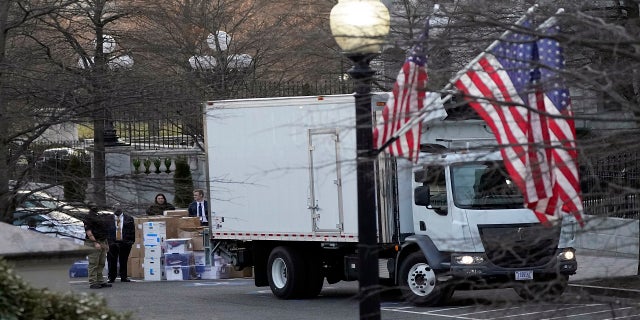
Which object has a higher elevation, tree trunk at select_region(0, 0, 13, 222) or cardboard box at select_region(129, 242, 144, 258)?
tree trunk at select_region(0, 0, 13, 222)

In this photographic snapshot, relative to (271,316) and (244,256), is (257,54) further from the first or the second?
(271,316)

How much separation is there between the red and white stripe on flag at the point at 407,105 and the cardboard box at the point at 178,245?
669 inches

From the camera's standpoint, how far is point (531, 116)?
615 centimetres

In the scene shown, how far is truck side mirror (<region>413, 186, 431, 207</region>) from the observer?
17.5 meters

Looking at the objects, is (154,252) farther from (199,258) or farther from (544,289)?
(544,289)

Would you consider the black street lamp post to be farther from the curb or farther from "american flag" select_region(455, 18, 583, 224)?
the curb

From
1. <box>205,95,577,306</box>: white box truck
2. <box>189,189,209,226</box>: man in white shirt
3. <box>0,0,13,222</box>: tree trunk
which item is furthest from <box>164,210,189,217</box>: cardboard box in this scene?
<box>0,0,13,222</box>: tree trunk

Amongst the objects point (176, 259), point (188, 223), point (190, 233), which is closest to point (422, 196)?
point (190, 233)

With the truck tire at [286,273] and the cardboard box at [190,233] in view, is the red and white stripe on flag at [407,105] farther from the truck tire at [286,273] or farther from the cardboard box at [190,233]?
the cardboard box at [190,233]

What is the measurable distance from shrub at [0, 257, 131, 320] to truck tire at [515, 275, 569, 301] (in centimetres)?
320

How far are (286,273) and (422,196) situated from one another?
134 inches

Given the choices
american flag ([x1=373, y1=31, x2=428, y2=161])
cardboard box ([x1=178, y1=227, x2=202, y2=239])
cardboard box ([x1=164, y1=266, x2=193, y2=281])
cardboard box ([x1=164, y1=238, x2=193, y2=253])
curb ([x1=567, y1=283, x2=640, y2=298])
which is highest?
american flag ([x1=373, y1=31, x2=428, y2=161])

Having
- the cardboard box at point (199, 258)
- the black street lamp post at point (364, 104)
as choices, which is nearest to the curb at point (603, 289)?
the black street lamp post at point (364, 104)

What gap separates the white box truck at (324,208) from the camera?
17.4 m
